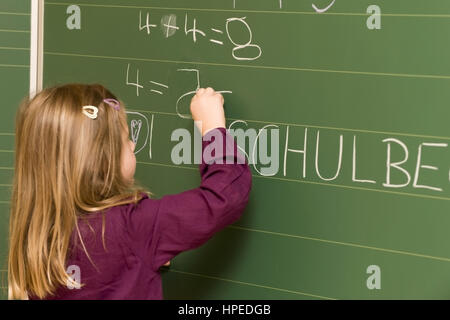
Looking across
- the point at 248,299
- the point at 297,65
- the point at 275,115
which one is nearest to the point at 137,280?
the point at 248,299

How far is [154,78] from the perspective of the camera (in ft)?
5.71

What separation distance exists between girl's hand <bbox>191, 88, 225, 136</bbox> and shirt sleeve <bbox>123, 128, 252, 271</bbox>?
14cm

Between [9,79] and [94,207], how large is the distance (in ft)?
2.35

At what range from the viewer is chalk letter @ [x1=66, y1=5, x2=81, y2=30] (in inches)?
72.5

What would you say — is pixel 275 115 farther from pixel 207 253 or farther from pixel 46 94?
pixel 46 94

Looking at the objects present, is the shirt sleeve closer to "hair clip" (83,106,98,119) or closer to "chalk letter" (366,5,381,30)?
"hair clip" (83,106,98,119)

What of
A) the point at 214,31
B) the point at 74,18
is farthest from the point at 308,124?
the point at 74,18

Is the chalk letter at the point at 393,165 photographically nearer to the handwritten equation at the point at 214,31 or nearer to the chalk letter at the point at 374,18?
the chalk letter at the point at 374,18

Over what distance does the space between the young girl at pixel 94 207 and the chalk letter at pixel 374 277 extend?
33cm

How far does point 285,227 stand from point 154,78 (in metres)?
0.50

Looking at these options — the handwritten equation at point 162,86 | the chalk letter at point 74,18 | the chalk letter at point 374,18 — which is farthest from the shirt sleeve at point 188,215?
the chalk letter at point 74,18

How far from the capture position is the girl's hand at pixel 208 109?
5.14 feet

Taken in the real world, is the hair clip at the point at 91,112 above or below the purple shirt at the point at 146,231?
above

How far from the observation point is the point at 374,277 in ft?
4.97
